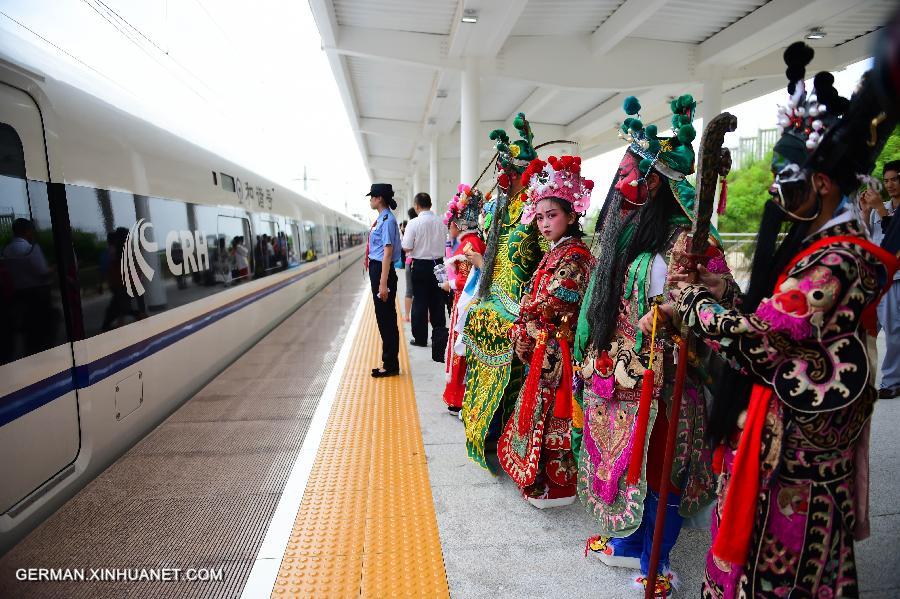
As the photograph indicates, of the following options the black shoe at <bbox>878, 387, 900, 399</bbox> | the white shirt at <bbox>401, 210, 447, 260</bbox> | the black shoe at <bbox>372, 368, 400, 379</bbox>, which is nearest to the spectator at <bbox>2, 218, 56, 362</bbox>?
the black shoe at <bbox>372, 368, 400, 379</bbox>

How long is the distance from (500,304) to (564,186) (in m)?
0.83

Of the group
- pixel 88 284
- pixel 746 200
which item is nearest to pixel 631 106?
pixel 88 284

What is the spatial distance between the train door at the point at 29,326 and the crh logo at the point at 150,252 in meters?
0.73

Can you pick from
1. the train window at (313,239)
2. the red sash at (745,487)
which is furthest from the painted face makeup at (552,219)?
the train window at (313,239)

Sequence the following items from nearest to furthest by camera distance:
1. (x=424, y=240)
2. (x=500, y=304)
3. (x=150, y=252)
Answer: (x=500, y=304), (x=150, y=252), (x=424, y=240)

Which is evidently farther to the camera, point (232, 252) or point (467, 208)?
point (232, 252)

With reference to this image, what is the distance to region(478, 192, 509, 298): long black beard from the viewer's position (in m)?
3.13

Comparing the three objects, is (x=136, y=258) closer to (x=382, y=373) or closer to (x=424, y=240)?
(x=382, y=373)

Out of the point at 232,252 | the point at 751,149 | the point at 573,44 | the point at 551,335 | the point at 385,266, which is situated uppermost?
the point at 751,149

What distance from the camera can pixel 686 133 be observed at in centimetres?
199

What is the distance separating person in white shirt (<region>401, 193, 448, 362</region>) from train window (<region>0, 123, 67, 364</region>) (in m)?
3.65

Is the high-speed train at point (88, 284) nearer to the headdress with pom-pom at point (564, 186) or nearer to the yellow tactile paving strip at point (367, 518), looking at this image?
the yellow tactile paving strip at point (367, 518)

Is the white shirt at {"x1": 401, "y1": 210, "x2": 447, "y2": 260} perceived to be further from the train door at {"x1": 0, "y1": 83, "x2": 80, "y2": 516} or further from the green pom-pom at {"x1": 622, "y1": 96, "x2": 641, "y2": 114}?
the green pom-pom at {"x1": 622, "y1": 96, "x2": 641, "y2": 114}

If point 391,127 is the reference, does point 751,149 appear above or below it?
above
